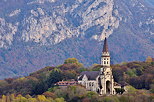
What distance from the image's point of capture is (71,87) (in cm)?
16625

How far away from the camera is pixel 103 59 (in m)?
166

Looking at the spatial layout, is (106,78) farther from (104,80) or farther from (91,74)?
(91,74)

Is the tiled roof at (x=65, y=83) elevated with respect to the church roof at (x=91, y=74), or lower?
lower

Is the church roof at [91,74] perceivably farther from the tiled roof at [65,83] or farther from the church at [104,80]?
the tiled roof at [65,83]

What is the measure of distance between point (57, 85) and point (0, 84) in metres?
23.1

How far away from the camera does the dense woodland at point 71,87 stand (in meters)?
162

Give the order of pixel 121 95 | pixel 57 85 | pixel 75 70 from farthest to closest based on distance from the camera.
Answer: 1. pixel 75 70
2. pixel 57 85
3. pixel 121 95

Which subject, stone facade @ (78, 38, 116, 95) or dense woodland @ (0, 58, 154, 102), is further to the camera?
stone facade @ (78, 38, 116, 95)

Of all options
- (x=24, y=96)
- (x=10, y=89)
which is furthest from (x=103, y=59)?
(x=10, y=89)

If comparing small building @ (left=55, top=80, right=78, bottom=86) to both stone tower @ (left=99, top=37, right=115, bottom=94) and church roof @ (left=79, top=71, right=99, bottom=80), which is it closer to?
church roof @ (left=79, top=71, right=99, bottom=80)

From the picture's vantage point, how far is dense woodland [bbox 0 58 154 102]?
16159 cm

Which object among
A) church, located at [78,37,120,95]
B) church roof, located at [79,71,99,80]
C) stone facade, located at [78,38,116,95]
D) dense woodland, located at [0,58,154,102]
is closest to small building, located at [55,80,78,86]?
dense woodland, located at [0,58,154,102]

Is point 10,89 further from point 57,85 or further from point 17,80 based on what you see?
point 57,85

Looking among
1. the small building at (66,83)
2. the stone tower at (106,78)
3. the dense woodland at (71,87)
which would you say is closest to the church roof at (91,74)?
the small building at (66,83)
